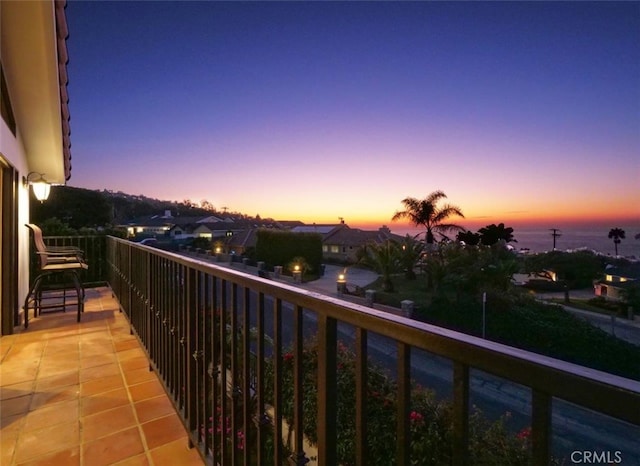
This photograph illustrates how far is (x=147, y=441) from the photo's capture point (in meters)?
1.88

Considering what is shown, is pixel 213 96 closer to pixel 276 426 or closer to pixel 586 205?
pixel 276 426

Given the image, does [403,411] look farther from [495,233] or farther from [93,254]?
[495,233]

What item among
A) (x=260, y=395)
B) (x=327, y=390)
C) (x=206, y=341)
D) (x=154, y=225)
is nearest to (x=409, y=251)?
(x=206, y=341)

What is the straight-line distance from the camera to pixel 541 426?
456 mm

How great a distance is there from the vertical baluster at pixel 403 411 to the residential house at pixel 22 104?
13.8 feet

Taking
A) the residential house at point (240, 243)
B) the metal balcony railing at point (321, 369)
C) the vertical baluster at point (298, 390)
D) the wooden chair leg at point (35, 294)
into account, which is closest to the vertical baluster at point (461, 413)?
the metal balcony railing at point (321, 369)

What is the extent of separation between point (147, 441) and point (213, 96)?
1164cm

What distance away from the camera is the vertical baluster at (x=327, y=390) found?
0.84 m

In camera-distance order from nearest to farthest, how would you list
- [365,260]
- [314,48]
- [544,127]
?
[314,48] → [544,127] → [365,260]

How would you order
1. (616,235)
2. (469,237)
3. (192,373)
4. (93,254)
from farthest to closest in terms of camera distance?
(616,235) < (469,237) < (93,254) < (192,373)

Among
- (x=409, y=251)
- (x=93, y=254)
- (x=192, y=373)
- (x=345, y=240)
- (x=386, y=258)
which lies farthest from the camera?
(x=345, y=240)

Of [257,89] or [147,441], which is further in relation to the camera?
[257,89]

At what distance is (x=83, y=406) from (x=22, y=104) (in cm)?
382

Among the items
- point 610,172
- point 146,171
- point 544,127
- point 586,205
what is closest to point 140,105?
point 146,171
